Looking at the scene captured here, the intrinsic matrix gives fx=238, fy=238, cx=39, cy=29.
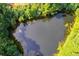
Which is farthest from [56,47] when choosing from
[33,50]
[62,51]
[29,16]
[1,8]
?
[1,8]

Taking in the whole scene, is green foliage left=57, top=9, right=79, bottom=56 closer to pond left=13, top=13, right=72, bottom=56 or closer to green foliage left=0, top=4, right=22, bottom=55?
pond left=13, top=13, right=72, bottom=56

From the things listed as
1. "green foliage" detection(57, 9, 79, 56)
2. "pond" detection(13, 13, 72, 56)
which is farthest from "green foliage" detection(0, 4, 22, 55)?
"green foliage" detection(57, 9, 79, 56)

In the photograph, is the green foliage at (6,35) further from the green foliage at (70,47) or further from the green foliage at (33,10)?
the green foliage at (70,47)

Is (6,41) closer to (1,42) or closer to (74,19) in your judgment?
(1,42)

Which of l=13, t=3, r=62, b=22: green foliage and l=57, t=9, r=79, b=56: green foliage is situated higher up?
l=13, t=3, r=62, b=22: green foliage

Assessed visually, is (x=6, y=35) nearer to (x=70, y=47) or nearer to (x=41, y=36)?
(x=41, y=36)

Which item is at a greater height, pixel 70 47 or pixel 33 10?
pixel 33 10

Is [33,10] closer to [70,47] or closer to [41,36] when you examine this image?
[41,36]

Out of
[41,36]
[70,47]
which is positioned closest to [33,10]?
[41,36]

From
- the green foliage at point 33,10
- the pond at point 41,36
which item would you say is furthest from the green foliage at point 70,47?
the green foliage at point 33,10
